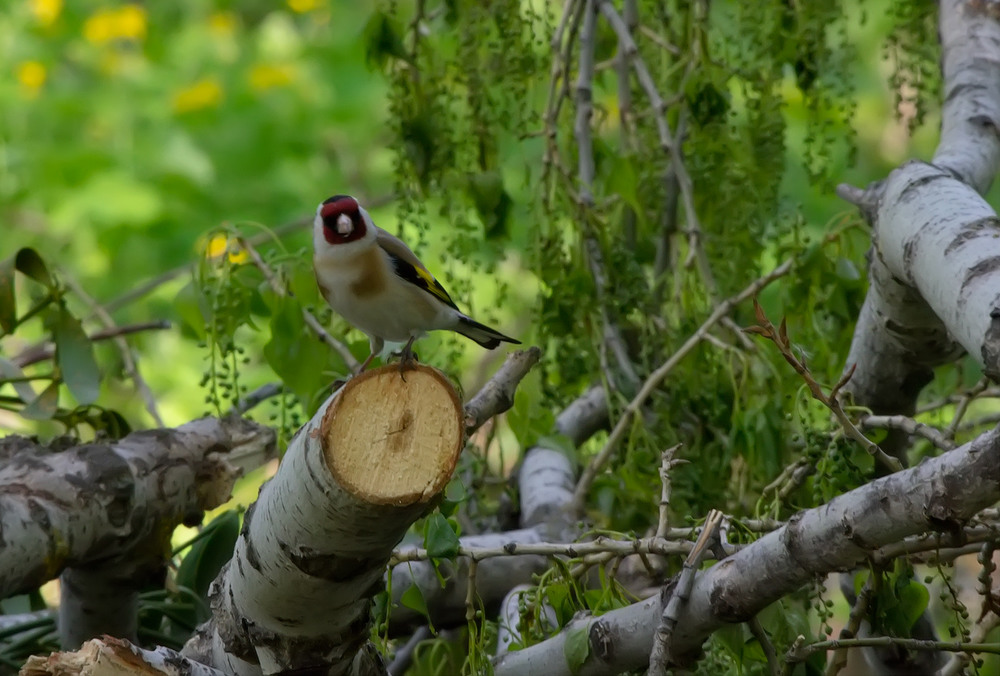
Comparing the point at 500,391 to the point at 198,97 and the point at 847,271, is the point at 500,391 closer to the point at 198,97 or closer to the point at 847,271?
the point at 847,271

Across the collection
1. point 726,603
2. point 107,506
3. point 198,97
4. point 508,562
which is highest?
point 198,97

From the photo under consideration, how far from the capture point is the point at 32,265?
7.60 feet

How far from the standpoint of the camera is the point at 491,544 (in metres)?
2.20

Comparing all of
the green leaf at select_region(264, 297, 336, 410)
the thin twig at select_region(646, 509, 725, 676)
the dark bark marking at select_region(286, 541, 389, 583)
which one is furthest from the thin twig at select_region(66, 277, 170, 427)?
the thin twig at select_region(646, 509, 725, 676)

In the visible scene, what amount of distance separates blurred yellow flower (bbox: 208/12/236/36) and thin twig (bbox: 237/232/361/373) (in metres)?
3.63

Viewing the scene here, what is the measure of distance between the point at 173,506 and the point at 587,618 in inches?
36.7

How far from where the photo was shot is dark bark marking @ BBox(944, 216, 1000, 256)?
4.95 ft

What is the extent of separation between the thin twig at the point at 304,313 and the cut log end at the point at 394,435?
0.71 meters

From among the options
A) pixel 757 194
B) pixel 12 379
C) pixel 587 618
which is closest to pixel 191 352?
pixel 12 379

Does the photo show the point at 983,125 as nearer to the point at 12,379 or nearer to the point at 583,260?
the point at 583,260

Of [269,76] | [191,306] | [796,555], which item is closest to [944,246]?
[796,555]

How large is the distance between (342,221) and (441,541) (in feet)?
1.94

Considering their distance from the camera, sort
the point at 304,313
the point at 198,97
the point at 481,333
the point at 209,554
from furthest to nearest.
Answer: the point at 198,97 → the point at 209,554 → the point at 304,313 → the point at 481,333

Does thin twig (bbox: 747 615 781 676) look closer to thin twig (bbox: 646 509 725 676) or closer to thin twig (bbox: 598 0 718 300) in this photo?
thin twig (bbox: 646 509 725 676)
